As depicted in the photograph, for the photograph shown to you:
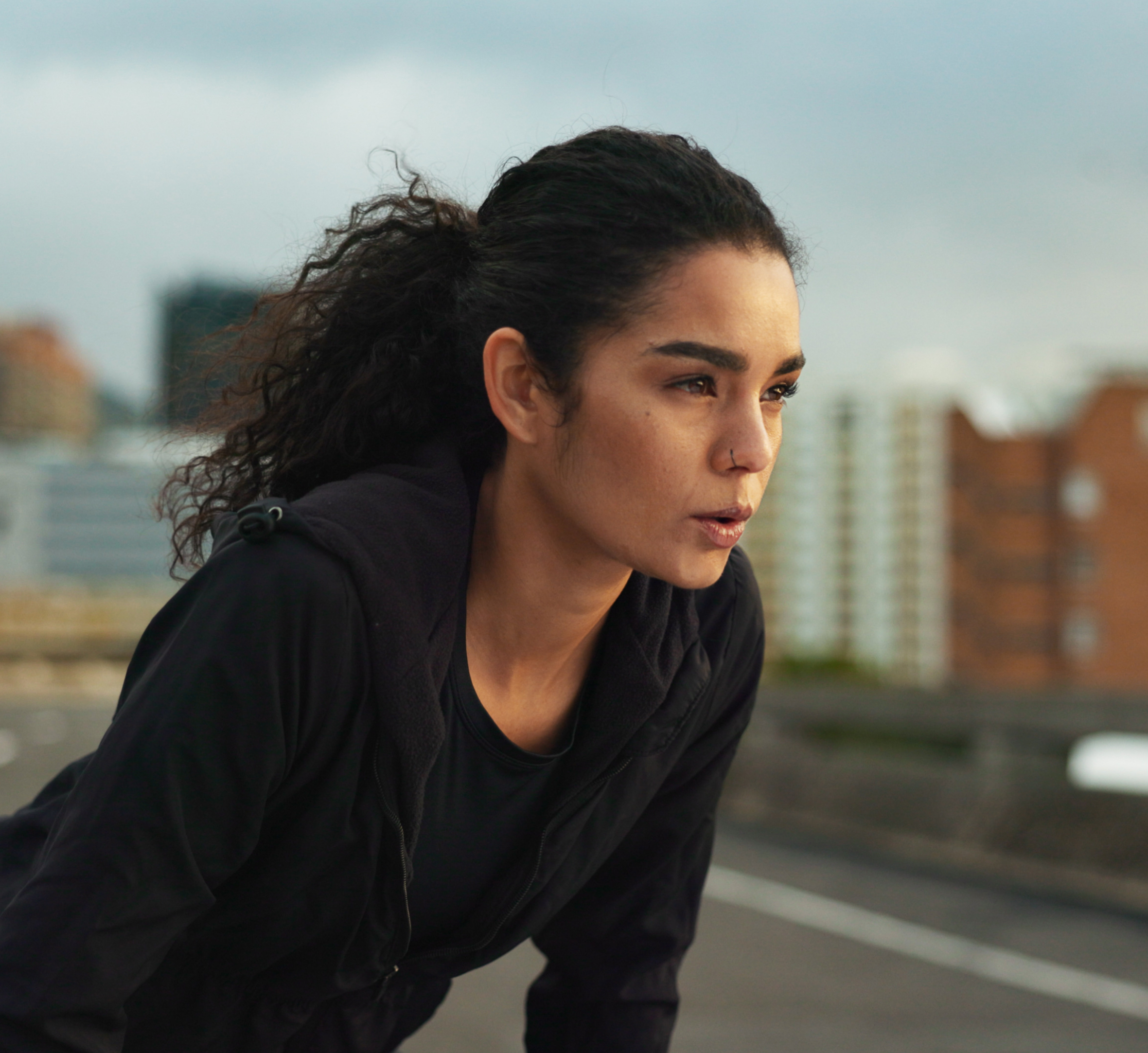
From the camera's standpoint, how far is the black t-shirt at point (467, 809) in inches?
81.1

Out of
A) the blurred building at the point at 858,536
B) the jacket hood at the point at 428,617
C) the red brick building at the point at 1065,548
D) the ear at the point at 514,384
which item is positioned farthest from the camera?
the blurred building at the point at 858,536

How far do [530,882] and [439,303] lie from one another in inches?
32.7

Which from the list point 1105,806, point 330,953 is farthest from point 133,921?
point 1105,806

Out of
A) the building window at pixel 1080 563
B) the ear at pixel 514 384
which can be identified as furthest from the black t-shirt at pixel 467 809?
the building window at pixel 1080 563

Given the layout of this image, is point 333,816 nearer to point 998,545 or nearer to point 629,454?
point 629,454

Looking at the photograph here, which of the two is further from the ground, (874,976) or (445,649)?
(445,649)

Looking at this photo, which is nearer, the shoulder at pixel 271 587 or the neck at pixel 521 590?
the shoulder at pixel 271 587

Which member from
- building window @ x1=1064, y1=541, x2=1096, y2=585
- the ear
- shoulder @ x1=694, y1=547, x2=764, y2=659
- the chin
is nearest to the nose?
the chin

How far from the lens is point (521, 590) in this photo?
2139mm

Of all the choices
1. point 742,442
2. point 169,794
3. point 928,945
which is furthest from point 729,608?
point 928,945

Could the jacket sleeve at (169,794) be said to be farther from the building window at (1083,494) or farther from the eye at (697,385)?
the building window at (1083,494)

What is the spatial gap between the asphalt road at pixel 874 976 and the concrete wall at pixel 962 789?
0.44 m

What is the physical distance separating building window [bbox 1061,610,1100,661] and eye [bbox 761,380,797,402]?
321 ft

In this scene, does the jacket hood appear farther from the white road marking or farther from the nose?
the white road marking
